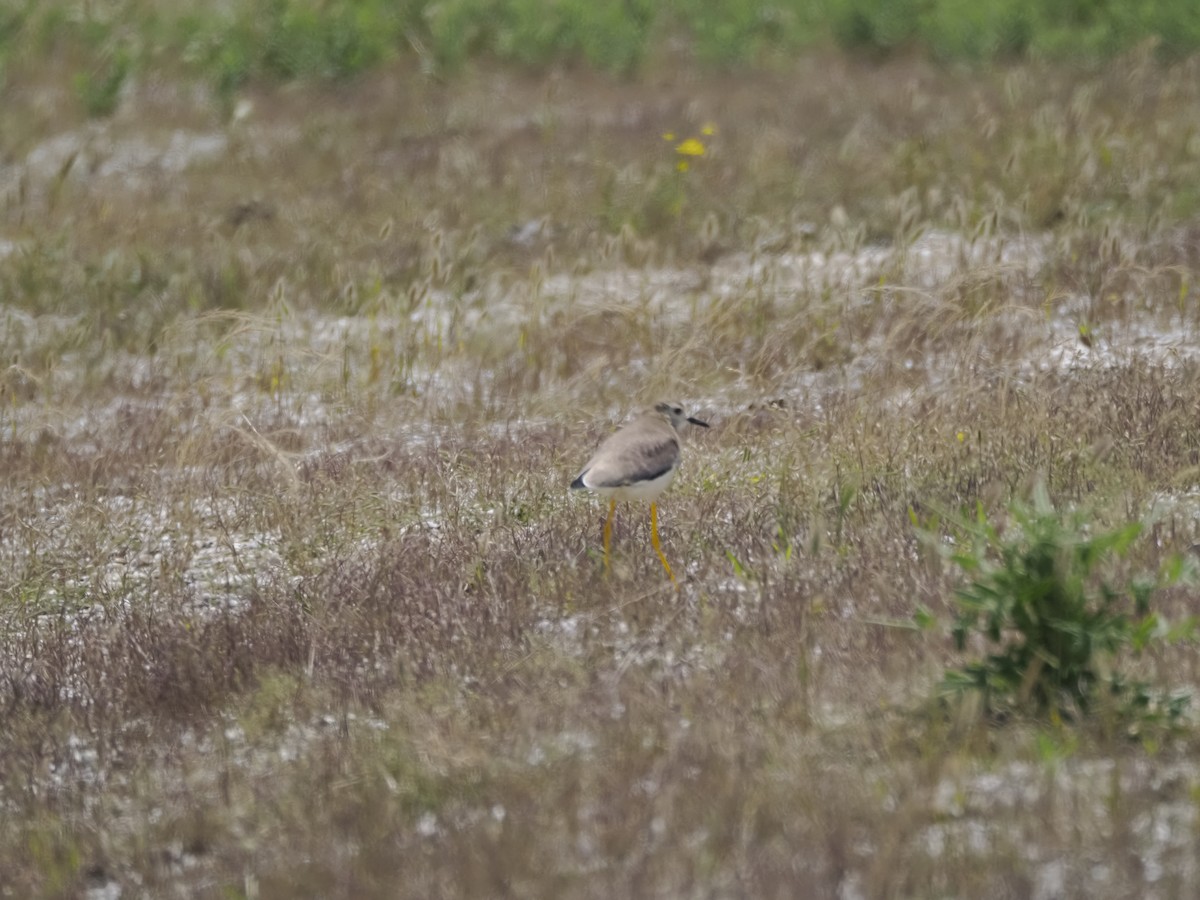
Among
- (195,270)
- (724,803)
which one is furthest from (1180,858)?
(195,270)

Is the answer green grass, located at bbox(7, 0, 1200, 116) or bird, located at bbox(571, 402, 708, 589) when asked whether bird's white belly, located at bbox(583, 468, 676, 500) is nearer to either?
bird, located at bbox(571, 402, 708, 589)

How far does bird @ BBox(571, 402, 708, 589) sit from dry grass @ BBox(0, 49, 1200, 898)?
324 mm

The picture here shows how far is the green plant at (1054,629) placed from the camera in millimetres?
4098

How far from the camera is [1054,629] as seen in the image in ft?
13.7

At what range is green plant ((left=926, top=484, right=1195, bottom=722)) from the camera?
410cm

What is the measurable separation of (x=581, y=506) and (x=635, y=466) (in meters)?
1.31

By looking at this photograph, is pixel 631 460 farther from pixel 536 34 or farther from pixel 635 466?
pixel 536 34

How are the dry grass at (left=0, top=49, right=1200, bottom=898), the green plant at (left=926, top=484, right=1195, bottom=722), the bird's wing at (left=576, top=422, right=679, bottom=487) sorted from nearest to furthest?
the dry grass at (left=0, top=49, right=1200, bottom=898) < the green plant at (left=926, top=484, right=1195, bottom=722) < the bird's wing at (left=576, top=422, right=679, bottom=487)

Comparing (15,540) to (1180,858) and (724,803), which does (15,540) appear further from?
(1180,858)

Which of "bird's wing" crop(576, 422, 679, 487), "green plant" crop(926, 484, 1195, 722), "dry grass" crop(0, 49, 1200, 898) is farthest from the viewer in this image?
"bird's wing" crop(576, 422, 679, 487)

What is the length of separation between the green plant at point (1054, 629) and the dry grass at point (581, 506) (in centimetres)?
15

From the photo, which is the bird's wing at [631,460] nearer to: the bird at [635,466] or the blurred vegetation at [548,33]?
the bird at [635,466]

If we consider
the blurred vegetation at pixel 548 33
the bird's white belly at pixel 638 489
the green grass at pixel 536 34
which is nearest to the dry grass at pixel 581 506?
the bird's white belly at pixel 638 489

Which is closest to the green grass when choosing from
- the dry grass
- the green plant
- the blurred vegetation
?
the blurred vegetation
